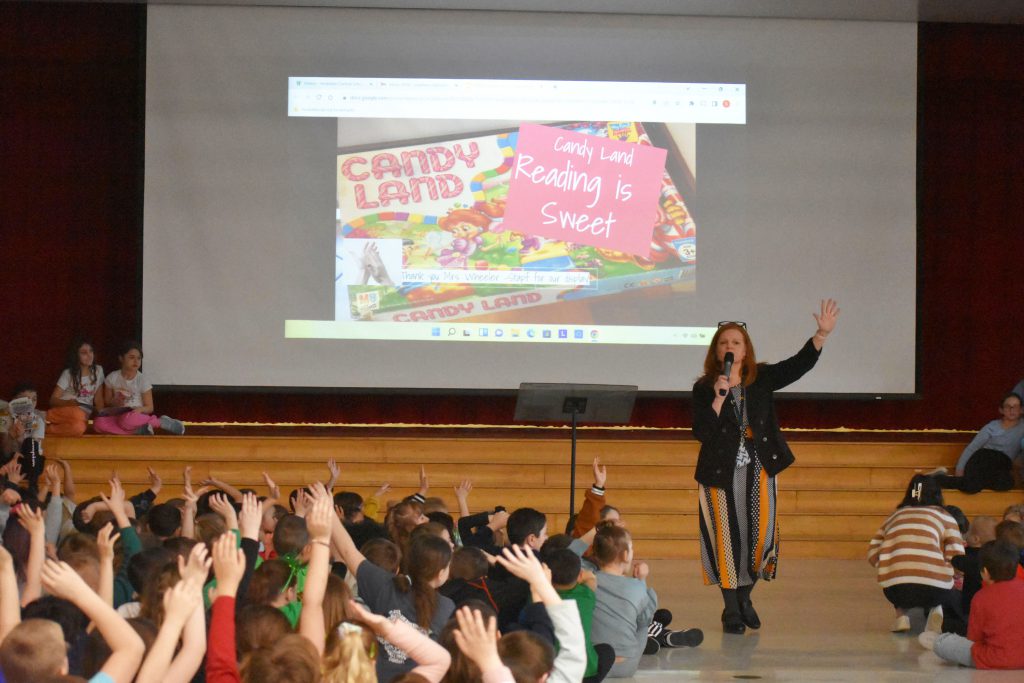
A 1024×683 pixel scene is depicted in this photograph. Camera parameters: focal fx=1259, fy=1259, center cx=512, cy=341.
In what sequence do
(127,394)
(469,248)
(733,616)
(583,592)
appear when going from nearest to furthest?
(583,592)
(733,616)
(127,394)
(469,248)

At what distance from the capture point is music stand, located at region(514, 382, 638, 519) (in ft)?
20.4

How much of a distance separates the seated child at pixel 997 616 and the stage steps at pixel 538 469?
321 cm

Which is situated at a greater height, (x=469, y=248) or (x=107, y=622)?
(x=469, y=248)

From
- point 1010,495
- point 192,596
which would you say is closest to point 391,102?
point 1010,495

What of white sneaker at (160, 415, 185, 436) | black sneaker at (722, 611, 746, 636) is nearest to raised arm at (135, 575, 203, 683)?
black sneaker at (722, 611, 746, 636)

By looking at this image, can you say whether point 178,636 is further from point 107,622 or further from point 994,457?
point 994,457

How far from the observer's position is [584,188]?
347 inches

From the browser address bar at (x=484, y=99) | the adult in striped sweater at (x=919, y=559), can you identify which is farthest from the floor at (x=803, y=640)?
the browser address bar at (x=484, y=99)

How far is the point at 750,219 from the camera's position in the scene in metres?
8.98

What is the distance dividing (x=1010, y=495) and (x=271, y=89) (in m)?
5.60

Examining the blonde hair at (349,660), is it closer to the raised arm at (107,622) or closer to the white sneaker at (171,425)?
the raised arm at (107,622)

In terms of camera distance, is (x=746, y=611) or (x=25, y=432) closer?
(x=746, y=611)

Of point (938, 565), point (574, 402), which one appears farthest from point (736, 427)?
point (574, 402)

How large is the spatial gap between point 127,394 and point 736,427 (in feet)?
16.3
